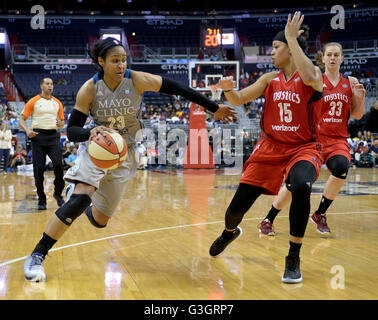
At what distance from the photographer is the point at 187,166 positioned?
57.6 feet

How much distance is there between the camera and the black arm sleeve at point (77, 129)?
3.60 meters

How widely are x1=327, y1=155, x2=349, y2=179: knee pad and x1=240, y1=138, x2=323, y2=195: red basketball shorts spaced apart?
154 centimetres

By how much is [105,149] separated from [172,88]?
31.9 inches

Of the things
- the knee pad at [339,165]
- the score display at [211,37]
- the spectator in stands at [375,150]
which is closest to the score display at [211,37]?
the score display at [211,37]

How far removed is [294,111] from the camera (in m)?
3.73

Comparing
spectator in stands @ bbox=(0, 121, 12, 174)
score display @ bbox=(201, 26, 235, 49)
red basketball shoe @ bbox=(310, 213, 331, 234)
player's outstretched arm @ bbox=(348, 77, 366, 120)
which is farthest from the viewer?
score display @ bbox=(201, 26, 235, 49)

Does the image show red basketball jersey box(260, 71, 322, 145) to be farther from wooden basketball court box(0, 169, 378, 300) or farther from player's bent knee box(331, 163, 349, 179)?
player's bent knee box(331, 163, 349, 179)

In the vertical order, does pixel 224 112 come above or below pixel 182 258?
above

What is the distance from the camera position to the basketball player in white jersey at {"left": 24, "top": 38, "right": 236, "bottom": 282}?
3561mm

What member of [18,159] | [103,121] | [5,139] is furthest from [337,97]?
[18,159]

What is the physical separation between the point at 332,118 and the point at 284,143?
1.90m

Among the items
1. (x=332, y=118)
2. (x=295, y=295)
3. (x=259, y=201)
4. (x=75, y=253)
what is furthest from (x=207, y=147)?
(x=295, y=295)

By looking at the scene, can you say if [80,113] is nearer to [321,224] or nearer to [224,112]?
[224,112]

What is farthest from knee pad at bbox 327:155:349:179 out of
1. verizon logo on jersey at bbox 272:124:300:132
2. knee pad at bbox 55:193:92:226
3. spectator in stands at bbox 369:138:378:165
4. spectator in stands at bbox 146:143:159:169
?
spectator in stands at bbox 369:138:378:165
